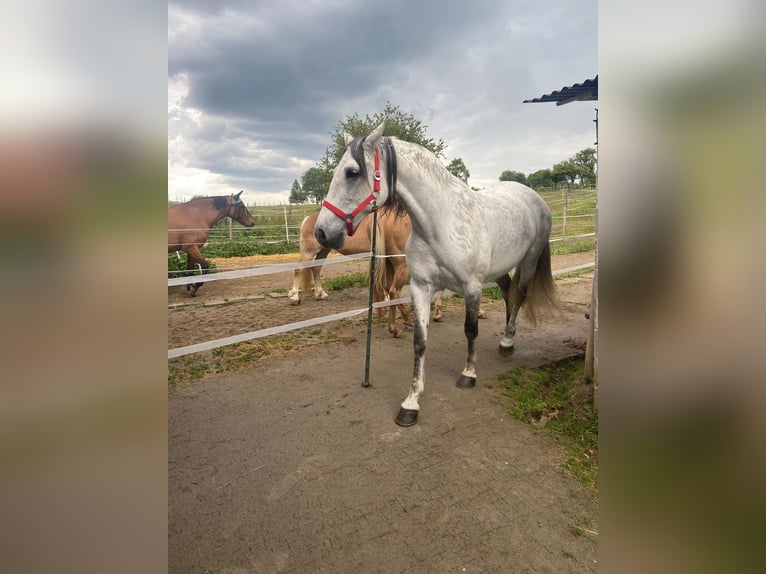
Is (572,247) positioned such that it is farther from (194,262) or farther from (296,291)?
(194,262)

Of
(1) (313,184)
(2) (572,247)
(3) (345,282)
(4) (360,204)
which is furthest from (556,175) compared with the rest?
(4) (360,204)

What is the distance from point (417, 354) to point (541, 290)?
1813 millimetres

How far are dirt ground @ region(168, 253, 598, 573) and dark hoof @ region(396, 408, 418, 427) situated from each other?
2.0 inches

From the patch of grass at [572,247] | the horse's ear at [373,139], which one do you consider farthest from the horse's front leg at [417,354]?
the patch of grass at [572,247]

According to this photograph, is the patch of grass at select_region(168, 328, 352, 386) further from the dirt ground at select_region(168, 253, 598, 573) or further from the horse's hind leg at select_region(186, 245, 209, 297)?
the horse's hind leg at select_region(186, 245, 209, 297)

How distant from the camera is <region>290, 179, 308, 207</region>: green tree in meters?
33.3

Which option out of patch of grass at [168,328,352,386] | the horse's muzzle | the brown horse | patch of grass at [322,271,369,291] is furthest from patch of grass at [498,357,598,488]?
the brown horse

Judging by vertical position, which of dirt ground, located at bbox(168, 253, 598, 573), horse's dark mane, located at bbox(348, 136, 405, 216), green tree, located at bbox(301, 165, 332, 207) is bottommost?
dirt ground, located at bbox(168, 253, 598, 573)

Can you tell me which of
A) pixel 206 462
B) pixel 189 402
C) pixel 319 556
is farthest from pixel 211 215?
pixel 319 556

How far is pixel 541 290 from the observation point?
12.4 ft
